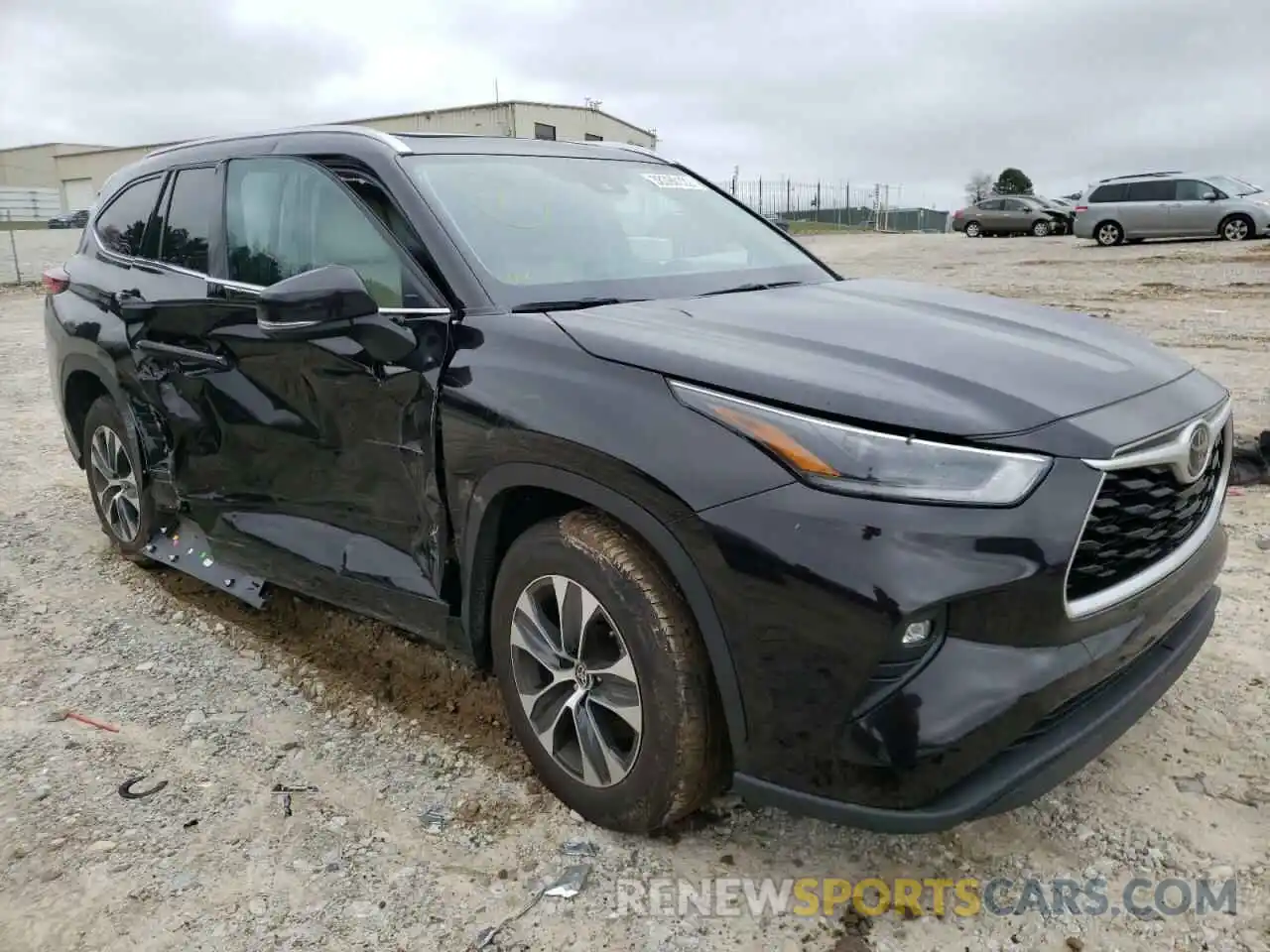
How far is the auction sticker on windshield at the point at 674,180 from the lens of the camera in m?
3.74

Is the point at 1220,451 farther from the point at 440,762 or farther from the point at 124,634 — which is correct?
the point at 124,634

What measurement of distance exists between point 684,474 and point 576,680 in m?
0.70

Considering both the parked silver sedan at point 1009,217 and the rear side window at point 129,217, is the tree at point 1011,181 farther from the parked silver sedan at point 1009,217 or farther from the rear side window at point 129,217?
the rear side window at point 129,217

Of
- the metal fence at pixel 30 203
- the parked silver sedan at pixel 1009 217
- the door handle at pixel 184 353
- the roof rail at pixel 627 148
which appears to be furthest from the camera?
the metal fence at pixel 30 203

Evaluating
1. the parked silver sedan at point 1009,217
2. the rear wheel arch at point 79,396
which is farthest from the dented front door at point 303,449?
the parked silver sedan at point 1009,217

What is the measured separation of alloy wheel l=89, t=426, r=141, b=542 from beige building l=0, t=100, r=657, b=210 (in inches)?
77.9

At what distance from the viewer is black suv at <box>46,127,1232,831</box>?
196cm

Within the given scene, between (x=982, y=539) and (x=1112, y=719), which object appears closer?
(x=982, y=539)

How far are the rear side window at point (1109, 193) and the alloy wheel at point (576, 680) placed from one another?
25.6m

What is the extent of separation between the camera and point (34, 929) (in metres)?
2.34

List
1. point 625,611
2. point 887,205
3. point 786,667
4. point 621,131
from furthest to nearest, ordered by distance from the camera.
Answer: point 887,205
point 621,131
point 625,611
point 786,667

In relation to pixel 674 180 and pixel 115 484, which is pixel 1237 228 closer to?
pixel 674 180

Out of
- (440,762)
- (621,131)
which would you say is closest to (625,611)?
(440,762)

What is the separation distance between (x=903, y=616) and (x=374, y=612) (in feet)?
6.04
